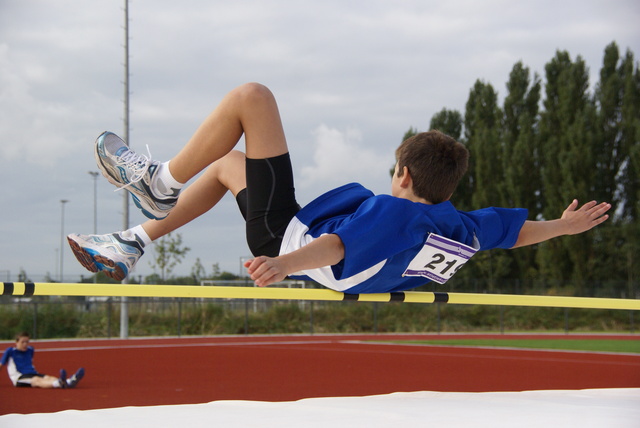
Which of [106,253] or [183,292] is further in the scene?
[106,253]

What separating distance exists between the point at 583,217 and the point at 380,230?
109cm

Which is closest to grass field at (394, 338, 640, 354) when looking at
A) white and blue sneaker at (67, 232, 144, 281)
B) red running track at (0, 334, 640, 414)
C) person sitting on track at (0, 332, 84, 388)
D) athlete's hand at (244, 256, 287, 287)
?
red running track at (0, 334, 640, 414)

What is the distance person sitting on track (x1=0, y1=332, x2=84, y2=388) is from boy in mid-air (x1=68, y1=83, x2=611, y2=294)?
6767mm

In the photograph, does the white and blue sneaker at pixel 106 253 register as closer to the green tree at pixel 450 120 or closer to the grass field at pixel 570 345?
the grass field at pixel 570 345

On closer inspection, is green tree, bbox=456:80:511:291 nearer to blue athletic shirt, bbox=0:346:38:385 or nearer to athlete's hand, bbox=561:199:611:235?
blue athletic shirt, bbox=0:346:38:385

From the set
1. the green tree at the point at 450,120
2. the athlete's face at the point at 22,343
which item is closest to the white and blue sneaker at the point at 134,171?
the athlete's face at the point at 22,343

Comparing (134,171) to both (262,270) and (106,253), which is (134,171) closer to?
(106,253)

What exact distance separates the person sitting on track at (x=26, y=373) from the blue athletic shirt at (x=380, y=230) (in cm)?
708

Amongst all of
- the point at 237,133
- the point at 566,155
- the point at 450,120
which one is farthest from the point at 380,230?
the point at 450,120

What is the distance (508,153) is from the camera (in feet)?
98.4

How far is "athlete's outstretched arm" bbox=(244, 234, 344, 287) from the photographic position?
2.10 meters

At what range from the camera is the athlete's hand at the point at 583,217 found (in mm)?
3021

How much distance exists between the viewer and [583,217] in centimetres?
305

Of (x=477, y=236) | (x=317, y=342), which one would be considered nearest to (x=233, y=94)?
(x=477, y=236)
